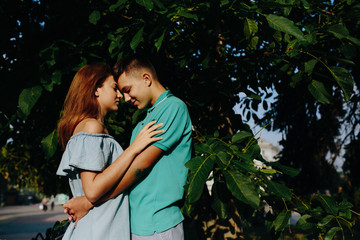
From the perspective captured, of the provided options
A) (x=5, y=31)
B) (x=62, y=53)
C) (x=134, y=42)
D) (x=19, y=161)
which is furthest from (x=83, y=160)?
(x=19, y=161)

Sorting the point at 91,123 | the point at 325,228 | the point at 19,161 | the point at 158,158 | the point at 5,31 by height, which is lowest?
the point at 19,161

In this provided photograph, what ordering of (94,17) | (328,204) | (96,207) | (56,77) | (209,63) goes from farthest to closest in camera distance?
1. (209,63)
2. (94,17)
3. (56,77)
4. (328,204)
5. (96,207)

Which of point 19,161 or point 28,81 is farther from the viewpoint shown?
point 19,161

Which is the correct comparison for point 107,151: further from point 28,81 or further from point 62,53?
point 62,53

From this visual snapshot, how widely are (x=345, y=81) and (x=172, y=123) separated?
1.19 meters

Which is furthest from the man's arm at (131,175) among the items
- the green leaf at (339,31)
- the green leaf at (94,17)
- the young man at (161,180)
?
the green leaf at (94,17)

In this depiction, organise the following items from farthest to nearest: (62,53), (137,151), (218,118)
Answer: (218,118), (62,53), (137,151)

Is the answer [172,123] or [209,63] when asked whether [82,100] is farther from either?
[209,63]

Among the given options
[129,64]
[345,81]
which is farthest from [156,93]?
[345,81]

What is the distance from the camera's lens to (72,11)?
2.97 metres

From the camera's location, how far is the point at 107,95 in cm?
177

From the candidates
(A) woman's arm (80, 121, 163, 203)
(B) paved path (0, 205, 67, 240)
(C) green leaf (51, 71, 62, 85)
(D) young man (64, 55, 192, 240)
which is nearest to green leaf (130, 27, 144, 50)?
(D) young man (64, 55, 192, 240)

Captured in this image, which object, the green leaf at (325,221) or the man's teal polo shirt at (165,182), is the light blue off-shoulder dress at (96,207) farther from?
the green leaf at (325,221)

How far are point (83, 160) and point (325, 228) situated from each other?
1477 mm
